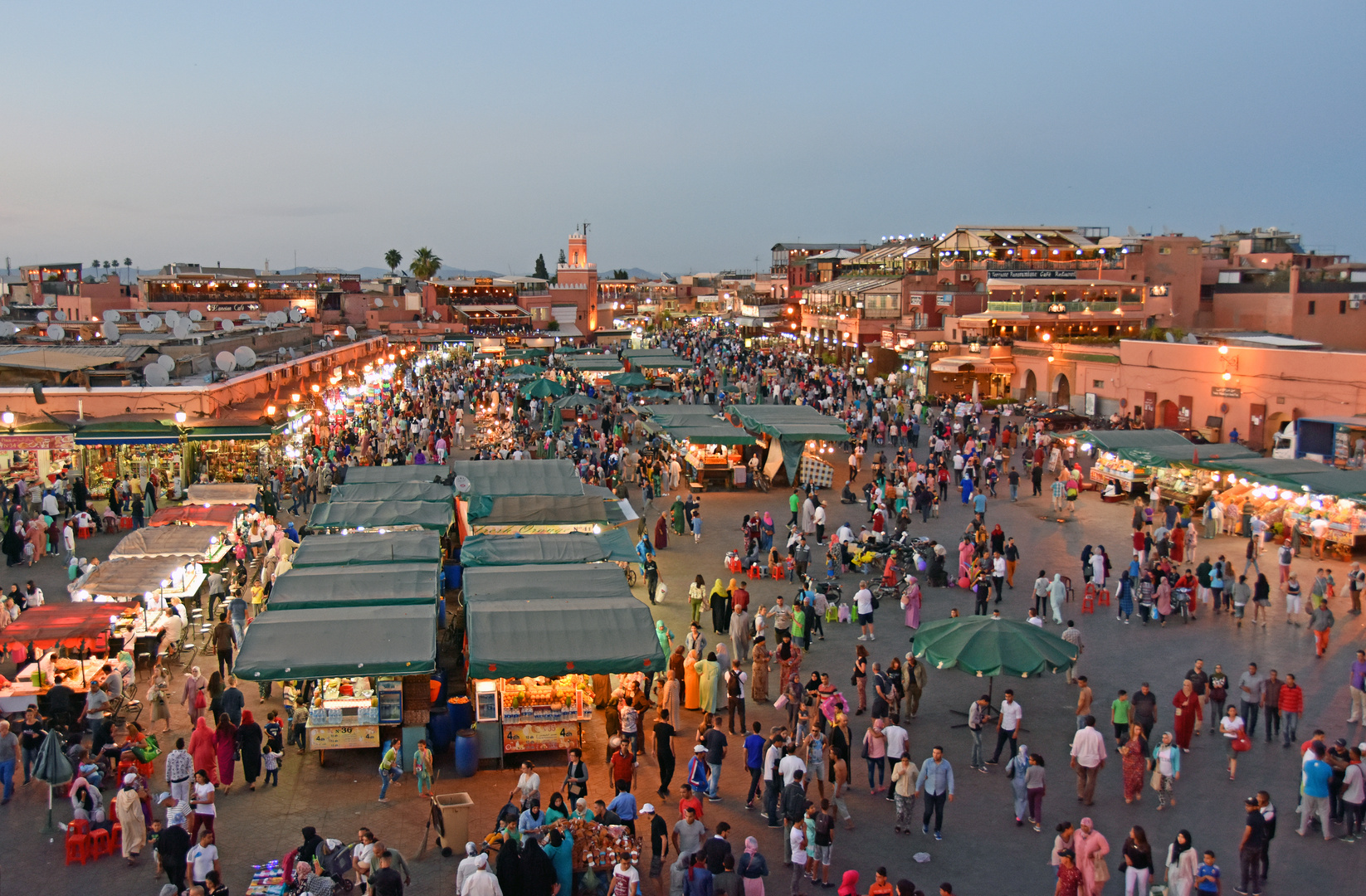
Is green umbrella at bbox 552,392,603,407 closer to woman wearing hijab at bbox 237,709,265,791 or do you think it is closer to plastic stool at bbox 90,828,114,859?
woman wearing hijab at bbox 237,709,265,791

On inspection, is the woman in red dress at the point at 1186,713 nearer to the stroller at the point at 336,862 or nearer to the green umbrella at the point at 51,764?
the stroller at the point at 336,862

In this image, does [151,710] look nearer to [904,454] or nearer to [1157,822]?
[1157,822]

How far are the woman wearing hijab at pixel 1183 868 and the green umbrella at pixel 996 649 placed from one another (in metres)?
3.13

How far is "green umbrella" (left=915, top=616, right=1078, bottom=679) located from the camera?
11383 millimetres

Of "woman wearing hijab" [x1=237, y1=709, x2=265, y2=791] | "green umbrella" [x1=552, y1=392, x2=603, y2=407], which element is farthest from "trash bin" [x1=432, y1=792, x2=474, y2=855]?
"green umbrella" [x1=552, y1=392, x2=603, y2=407]

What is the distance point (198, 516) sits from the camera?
708 inches

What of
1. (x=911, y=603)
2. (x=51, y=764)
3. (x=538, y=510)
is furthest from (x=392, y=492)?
(x=911, y=603)

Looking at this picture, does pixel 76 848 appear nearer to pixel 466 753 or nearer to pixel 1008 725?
pixel 466 753

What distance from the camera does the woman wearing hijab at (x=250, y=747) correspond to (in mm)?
10781

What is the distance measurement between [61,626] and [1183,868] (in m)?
12.4

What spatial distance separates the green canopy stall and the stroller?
6578 mm

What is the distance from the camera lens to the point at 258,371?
30.2 metres

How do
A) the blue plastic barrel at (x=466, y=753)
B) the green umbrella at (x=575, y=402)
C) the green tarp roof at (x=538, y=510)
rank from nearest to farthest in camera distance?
1. the blue plastic barrel at (x=466, y=753)
2. the green tarp roof at (x=538, y=510)
3. the green umbrella at (x=575, y=402)

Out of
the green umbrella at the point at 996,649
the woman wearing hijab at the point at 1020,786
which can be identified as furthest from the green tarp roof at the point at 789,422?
the woman wearing hijab at the point at 1020,786
